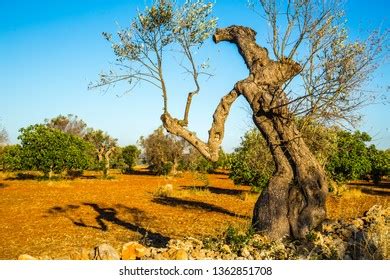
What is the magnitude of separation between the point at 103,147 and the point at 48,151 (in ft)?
52.1

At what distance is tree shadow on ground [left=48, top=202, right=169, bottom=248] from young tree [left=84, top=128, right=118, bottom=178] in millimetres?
27998

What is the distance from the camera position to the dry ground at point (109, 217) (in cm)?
1485

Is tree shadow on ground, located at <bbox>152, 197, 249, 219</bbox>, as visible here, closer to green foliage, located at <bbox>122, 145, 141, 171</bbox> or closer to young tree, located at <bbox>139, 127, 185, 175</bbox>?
young tree, located at <bbox>139, 127, 185, 175</bbox>

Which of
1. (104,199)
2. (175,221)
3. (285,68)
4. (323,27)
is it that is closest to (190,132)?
(285,68)

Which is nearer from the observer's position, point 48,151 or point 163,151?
point 48,151

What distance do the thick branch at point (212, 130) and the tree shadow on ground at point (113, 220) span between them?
3.82 metres

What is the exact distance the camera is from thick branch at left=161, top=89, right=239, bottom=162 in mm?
11289

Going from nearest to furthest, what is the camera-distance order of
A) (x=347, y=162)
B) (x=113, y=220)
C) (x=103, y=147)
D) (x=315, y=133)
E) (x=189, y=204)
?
(x=315, y=133) → (x=113, y=220) → (x=189, y=204) → (x=347, y=162) → (x=103, y=147)

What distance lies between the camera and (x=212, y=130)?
11484 mm

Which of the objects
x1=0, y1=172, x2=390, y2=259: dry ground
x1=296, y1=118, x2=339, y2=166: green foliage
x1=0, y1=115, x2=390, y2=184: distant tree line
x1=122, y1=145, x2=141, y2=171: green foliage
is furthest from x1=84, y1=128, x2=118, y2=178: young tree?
x1=296, y1=118, x2=339, y2=166: green foliage

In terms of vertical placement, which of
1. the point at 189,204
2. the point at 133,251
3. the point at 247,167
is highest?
the point at 247,167

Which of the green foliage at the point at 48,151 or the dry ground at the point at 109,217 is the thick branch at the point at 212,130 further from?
the green foliage at the point at 48,151

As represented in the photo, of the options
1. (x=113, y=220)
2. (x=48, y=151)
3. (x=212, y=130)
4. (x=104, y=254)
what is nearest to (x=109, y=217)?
(x=113, y=220)

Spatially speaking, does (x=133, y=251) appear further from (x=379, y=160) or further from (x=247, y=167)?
(x=379, y=160)
